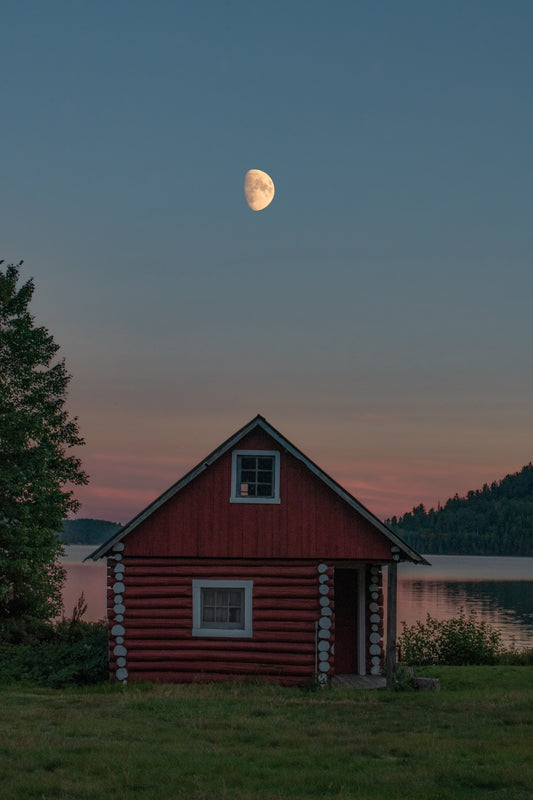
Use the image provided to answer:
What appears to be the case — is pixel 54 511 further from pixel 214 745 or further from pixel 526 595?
pixel 526 595

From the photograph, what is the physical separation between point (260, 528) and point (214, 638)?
122 inches

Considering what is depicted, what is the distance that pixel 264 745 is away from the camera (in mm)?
13164

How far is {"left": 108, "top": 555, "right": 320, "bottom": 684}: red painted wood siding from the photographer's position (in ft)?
70.8

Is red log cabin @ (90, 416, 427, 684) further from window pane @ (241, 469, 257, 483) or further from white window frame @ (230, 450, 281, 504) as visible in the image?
window pane @ (241, 469, 257, 483)

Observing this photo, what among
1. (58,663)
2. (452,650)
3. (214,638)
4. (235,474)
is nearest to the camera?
(214,638)

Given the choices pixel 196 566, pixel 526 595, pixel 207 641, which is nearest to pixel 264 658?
pixel 207 641

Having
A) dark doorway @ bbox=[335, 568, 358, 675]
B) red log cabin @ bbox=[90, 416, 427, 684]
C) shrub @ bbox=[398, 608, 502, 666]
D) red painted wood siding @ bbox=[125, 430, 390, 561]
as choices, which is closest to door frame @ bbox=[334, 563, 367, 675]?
dark doorway @ bbox=[335, 568, 358, 675]

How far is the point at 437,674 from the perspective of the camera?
923 inches

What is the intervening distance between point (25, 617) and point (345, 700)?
1543 cm

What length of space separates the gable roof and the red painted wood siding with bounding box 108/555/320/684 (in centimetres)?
99

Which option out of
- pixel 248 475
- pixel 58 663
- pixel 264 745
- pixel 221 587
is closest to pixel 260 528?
pixel 248 475

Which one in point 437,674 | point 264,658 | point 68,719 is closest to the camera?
point 68,719

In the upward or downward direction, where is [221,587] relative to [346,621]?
upward

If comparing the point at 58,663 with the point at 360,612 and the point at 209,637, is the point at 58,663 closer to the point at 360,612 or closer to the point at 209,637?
the point at 209,637
